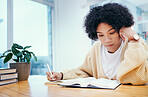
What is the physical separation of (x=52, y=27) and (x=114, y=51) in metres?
2.12

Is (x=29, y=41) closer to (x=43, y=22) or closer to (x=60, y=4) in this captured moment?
(x=43, y=22)

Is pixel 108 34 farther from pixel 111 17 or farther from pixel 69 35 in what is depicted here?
pixel 69 35

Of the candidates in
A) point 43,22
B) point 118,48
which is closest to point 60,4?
point 43,22

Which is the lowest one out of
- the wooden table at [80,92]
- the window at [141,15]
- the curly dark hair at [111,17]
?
the wooden table at [80,92]

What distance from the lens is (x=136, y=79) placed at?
33.9 inches

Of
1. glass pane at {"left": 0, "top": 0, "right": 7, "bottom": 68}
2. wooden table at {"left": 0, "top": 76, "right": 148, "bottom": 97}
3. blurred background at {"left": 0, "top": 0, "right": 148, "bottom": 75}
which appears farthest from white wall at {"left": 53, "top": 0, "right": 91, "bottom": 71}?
wooden table at {"left": 0, "top": 76, "right": 148, "bottom": 97}

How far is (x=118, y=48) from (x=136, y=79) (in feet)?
1.45

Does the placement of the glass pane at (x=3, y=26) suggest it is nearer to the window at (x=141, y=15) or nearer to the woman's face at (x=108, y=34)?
the woman's face at (x=108, y=34)

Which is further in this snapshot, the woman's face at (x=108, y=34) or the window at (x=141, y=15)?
the window at (x=141, y=15)

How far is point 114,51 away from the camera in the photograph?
50.6 inches

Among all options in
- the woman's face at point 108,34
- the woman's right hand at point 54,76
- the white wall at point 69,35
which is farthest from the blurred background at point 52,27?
the woman's right hand at point 54,76

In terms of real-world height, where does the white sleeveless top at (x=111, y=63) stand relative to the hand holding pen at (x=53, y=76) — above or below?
above

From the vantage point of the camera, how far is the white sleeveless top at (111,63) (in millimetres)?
1235

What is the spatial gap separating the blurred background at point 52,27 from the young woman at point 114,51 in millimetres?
1221
